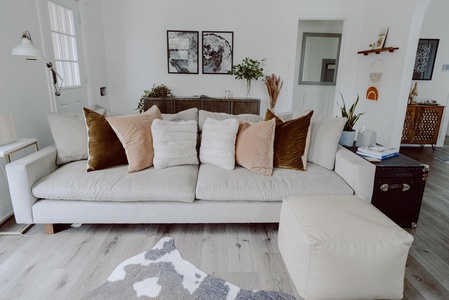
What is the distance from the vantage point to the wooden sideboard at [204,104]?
171 inches

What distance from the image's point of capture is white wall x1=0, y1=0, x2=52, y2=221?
2348 mm

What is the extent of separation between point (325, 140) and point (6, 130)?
2.63 m

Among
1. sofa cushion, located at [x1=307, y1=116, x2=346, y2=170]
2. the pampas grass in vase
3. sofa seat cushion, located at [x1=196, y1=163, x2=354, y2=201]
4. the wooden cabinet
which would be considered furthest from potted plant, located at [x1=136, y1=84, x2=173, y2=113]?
the wooden cabinet

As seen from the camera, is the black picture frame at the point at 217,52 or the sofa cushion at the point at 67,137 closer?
the sofa cushion at the point at 67,137

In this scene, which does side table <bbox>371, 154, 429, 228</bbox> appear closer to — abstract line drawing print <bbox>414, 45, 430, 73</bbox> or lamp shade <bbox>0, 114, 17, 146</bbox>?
lamp shade <bbox>0, 114, 17, 146</bbox>

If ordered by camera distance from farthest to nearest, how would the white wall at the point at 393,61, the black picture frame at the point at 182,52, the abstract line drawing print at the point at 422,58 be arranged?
the abstract line drawing print at the point at 422,58, the black picture frame at the point at 182,52, the white wall at the point at 393,61

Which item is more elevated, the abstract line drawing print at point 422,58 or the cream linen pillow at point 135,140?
the abstract line drawing print at point 422,58

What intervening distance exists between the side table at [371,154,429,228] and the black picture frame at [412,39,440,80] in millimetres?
3577

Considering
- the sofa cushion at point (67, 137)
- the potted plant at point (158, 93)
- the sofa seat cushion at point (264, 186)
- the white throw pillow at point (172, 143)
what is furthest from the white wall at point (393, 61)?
the sofa cushion at point (67, 137)

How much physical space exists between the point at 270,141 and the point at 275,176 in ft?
0.99

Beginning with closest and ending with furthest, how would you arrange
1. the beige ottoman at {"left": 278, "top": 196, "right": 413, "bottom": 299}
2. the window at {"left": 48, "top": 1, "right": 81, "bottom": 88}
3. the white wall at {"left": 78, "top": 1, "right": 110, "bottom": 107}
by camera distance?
the beige ottoman at {"left": 278, "top": 196, "right": 413, "bottom": 299}
the window at {"left": 48, "top": 1, "right": 81, "bottom": 88}
the white wall at {"left": 78, "top": 1, "right": 110, "bottom": 107}

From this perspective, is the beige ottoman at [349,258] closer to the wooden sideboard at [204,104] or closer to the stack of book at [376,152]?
the stack of book at [376,152]

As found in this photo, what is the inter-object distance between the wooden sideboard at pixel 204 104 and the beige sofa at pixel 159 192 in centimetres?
231

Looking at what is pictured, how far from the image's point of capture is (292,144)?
2.34 meters
